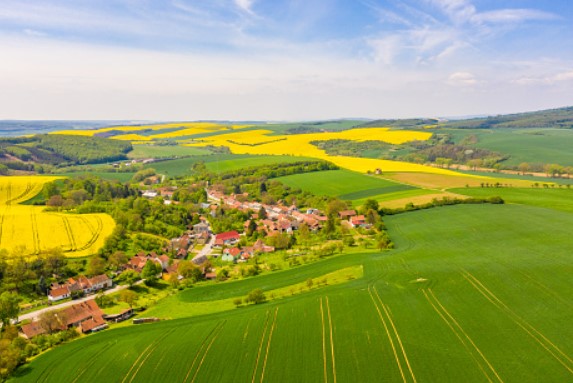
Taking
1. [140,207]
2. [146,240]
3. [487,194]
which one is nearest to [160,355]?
[146,240]

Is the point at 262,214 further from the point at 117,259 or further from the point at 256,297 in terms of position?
the point at 256,297

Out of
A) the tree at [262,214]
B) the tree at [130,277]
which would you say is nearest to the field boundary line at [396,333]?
the tree at [130,277]

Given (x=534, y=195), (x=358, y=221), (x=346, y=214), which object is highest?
(x=534, y=195)

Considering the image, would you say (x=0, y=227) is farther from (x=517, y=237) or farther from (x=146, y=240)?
(x=517, y=237)

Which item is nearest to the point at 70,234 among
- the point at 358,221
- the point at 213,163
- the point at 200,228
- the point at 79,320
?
the point at 200,228

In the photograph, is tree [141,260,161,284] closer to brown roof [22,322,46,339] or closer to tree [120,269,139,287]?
tree [120,269,139,287]
